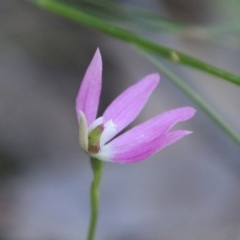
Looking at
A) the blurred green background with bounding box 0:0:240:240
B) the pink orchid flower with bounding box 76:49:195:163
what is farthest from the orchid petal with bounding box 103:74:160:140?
the blurred green background with bounding box 0:0:240:240

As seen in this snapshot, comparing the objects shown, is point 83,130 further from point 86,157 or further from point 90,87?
point 86,157

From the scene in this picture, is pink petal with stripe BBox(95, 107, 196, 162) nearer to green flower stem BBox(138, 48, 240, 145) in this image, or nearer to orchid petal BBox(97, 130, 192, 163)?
orchid petal BBox(97, 130, 192, 163)

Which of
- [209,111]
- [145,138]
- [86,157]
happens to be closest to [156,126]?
[145,138]

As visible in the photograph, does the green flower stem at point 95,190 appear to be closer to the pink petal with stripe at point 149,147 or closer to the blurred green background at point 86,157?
the pink petal with stripe at point 149,147

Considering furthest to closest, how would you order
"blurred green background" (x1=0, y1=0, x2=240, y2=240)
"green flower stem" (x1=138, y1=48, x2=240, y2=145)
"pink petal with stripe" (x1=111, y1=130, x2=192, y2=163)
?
1. "blurred green background" (x1=0, y1=0, x2=240, y2=240)
2. "green flower stem" (x1=138, y1=48, x2=240, y2=145)
3. "pink petal with stripe" (x1=111, y1=130, x2=192, y2=163)

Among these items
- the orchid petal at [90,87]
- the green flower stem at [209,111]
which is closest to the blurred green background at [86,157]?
the green flower stem at [209,111]

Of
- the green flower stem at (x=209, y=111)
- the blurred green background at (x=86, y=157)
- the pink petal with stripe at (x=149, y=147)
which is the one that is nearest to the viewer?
the pink petal with stripe at (x=149, y=147)
